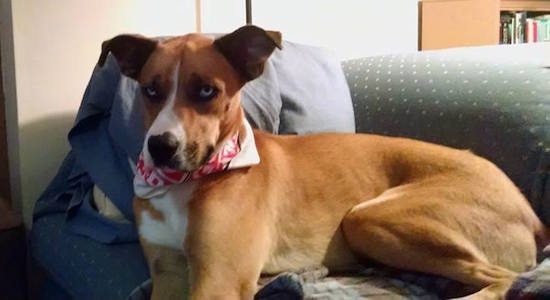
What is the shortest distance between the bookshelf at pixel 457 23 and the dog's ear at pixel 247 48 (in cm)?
177

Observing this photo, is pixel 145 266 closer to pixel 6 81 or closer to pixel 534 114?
pixel 6 81

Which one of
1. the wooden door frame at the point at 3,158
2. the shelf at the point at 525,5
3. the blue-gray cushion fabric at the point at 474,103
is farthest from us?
the shelf at the point at 525,5

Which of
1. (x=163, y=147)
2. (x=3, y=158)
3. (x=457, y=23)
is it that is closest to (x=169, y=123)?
(x=163, y=147)

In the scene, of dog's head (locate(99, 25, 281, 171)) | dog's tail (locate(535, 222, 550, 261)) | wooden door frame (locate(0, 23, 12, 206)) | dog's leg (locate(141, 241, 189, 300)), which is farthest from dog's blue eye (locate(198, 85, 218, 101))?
wooden door frame (locate(0, 23, 12, 206))

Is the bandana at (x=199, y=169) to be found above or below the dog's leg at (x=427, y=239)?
above

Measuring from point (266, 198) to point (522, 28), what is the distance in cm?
288

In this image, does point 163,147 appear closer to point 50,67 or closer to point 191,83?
point 191,83

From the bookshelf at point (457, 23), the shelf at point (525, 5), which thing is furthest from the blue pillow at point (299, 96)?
the shelf at point (525, 5)

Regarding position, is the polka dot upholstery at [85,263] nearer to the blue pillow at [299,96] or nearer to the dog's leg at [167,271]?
the dog's leg at [167,271]

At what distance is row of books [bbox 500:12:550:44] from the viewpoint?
398 centimetres

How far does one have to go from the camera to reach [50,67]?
6.83 ft

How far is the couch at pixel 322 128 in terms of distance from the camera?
1.61 meters

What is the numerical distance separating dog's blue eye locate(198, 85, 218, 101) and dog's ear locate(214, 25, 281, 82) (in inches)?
4.1

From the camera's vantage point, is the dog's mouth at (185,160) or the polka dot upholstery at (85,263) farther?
the polka dot upholstery at (85,263)
